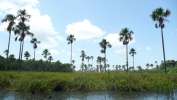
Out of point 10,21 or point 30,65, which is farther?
point 30,65

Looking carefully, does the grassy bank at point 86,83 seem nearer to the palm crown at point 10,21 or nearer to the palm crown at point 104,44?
the palm crown at point 10,21

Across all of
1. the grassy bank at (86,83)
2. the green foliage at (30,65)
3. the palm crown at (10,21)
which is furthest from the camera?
the green foliage at (30,65)

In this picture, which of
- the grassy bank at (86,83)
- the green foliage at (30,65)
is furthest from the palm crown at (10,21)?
the grassy bank at (86,83)

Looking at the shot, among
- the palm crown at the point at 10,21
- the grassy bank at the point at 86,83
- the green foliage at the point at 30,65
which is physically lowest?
the grassy bank at the point at 86,83

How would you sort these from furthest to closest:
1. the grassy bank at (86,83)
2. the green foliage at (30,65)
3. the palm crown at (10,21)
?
the green foliage at (30,65)
the palm crown at (10,21)
the grassy bank at (86,83)

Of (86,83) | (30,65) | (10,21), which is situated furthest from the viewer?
(30,65)

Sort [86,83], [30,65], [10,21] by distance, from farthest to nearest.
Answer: [30,65]
[10,21]
[86,83]

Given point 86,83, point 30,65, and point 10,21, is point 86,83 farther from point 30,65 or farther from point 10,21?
point 30,65

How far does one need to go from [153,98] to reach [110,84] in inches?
369

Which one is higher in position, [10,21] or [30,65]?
[10,21]

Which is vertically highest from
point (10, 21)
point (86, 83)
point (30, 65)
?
point (10, 21)

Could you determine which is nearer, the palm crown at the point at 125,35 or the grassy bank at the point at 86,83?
the grassy bank at the point at 86,83

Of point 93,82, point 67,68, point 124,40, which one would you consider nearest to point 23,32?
point 124,40

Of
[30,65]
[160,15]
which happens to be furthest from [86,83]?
[30,65]
